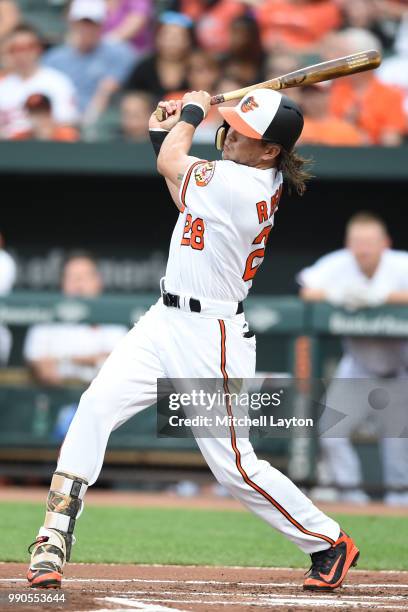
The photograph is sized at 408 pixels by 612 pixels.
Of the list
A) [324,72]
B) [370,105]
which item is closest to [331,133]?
[370,105]

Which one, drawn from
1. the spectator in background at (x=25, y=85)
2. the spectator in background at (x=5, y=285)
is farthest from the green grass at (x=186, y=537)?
the spectator in background at (x=25, y=85)

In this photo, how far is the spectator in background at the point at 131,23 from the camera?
10.7m

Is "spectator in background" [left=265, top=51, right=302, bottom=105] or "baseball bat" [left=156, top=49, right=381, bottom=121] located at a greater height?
"spectator in background" [left=265, top=51, right=302, bottom=105]

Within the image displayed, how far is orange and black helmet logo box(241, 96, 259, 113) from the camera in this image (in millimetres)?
4219

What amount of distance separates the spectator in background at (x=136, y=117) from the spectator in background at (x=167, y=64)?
15 cm

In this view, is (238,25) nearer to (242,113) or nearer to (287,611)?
(242,113)

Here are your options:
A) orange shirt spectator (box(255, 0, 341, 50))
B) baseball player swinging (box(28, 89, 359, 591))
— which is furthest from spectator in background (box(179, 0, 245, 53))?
baseball player swinging (box(28, 89, 359, 591))

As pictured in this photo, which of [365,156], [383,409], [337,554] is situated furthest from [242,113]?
[365,156]

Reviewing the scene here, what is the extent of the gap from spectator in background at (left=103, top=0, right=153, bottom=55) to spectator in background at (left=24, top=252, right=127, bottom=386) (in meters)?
3.22

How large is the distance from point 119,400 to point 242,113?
3.76ft

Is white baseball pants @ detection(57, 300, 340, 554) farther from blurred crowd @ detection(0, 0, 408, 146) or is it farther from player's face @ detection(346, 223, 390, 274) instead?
blurred crowd @ detection(0, 0, 408, 146)

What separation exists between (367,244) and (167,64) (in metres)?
3.05

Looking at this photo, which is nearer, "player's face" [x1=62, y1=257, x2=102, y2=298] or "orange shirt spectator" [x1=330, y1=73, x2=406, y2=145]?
"player's face" [x1=62, y1=257, x2=102, y2=298]

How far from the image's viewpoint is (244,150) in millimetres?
4309
